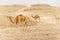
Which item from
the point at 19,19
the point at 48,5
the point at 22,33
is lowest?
the point at 22,33

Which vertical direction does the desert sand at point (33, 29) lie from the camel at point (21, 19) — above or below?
below

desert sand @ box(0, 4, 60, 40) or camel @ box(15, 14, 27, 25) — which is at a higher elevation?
camel @ box(15, 14, 27, 25)

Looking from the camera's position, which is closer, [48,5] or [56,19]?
[56,19]

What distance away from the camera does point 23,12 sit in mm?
1084

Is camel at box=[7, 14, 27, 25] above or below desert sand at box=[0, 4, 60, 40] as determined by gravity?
above

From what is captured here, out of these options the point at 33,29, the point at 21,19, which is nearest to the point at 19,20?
the point at 21,19

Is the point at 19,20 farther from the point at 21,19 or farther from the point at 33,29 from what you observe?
the point at 33,29

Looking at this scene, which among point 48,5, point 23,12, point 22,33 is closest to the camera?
point 22,33

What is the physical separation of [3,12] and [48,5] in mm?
452

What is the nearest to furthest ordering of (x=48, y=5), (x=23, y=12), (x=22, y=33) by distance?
(x=22, y=33)
(x=23, y=12)
(x=48, y=5)

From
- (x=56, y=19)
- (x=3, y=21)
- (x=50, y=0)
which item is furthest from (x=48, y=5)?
(x=3, y=21)

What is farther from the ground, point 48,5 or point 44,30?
point 48,5

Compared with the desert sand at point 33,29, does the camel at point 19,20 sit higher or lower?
higher

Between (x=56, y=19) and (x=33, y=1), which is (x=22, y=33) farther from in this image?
(x=33, y=1)
